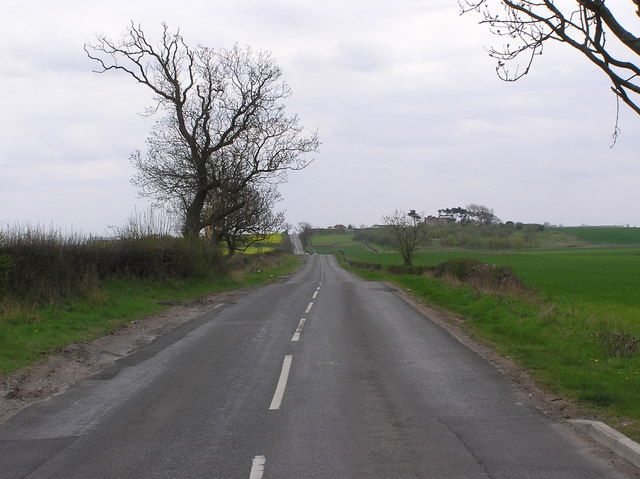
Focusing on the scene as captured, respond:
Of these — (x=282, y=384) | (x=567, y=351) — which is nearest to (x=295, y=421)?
(x=282, y=384)

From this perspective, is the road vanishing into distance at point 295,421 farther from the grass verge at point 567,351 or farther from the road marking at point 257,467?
the grass verge at point 567,351

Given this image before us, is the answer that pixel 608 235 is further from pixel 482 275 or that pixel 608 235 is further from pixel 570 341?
pixel 570 341

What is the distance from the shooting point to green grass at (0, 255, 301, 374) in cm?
1241

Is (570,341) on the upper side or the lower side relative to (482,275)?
lower

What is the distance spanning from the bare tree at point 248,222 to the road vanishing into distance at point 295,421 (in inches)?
1242

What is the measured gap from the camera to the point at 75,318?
54.9 ft

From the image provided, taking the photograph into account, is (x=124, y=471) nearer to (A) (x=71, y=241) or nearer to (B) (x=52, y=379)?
(B) (x=52, y=379)

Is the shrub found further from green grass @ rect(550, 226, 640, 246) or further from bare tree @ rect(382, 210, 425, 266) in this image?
green grass @ rect(550, 226, 640, 246)

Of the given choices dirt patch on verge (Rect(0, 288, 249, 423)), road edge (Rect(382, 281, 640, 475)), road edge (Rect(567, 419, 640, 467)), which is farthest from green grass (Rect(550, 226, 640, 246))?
road edge (Rect(567, 419, 640, 467))

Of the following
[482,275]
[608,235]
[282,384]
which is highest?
[608,235]

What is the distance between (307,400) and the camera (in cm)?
893

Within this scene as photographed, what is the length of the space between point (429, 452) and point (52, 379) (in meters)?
6.84

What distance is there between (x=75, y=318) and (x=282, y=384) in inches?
347

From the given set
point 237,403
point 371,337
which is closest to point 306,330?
point 371,337
